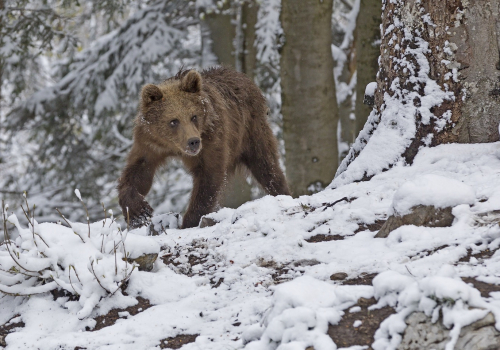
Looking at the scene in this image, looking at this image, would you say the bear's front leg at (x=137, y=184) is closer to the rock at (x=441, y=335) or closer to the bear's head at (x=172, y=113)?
Answer: the bear's head at (x=172, y=113)

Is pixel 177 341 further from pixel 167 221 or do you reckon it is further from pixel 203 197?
pixel 203 197

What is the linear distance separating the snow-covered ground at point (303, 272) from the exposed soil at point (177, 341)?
36 millimetres

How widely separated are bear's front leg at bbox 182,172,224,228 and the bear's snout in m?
0.39

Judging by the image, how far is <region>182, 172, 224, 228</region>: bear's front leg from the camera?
5.82 meters

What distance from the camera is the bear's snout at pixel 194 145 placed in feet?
18.2

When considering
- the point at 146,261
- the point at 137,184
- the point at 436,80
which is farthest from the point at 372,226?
the point at 137,184

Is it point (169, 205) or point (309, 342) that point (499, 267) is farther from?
point (169, 205)

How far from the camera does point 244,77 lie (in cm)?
691

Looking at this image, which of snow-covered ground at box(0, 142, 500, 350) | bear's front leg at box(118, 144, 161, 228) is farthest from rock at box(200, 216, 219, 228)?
bear's front leg at box(118, 144, 161, 228)

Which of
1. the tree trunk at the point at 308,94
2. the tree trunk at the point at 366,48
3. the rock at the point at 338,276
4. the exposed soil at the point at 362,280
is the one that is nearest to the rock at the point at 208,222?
the rock at the point at 338,276

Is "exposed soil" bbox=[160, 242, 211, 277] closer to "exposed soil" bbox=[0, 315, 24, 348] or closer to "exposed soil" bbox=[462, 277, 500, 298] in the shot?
"exposed soil" bbox=[0, 315, 24, 348]

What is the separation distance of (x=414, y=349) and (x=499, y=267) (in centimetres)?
68

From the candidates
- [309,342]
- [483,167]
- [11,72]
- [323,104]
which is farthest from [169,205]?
[309,342]

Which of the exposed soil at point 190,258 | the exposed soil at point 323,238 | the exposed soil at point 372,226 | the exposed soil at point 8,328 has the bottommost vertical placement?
the exposed soil at point 8,328
